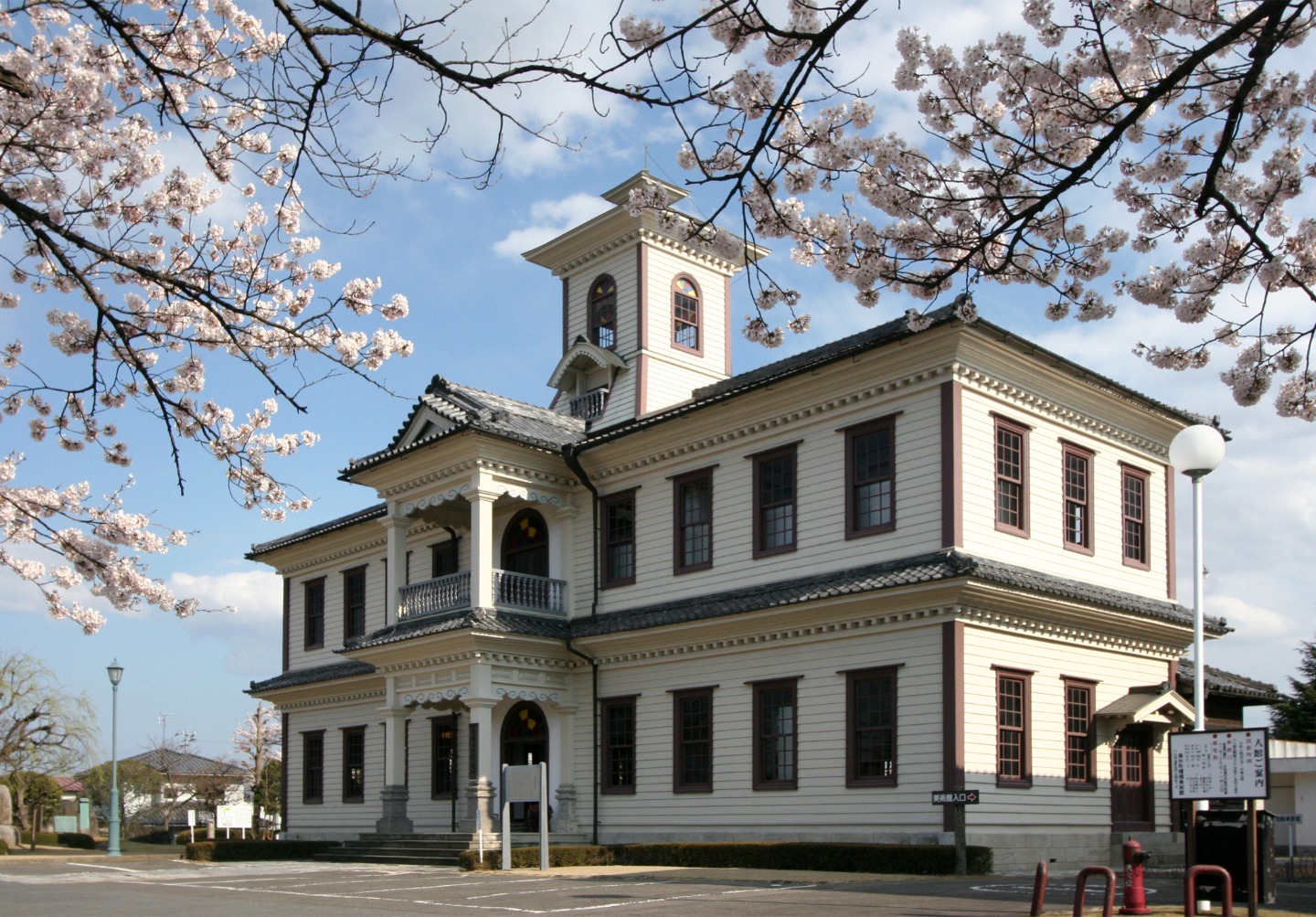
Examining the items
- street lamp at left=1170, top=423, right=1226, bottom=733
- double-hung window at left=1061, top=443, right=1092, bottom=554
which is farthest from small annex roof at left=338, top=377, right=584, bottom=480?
street lamp at left=1170, top=423, right=1226, bottom=733

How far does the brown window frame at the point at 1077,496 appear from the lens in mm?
23328

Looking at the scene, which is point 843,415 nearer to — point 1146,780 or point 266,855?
point 1146,780

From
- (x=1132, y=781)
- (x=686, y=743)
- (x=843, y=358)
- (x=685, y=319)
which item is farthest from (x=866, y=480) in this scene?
(x=685, y=319)

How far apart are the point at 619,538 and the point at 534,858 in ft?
22.8

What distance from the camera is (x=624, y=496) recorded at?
89.9 feet

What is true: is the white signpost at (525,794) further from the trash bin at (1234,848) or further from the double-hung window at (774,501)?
the trash bin at (1234,848)

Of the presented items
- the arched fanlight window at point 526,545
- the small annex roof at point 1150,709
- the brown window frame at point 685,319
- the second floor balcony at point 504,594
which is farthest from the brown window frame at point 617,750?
the brown window frame at point 685,319

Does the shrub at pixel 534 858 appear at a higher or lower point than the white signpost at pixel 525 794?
lower

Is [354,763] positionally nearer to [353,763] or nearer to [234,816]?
[353,763]

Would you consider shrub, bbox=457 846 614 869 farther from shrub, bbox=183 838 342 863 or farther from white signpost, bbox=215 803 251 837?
white signpost, bbox=215 803 251 837

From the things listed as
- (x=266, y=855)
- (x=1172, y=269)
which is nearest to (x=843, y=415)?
(x=1172, y=269)

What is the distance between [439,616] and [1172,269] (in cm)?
2027

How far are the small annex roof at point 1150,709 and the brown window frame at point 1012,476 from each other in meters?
3.51

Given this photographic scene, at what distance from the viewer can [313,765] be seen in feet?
118
